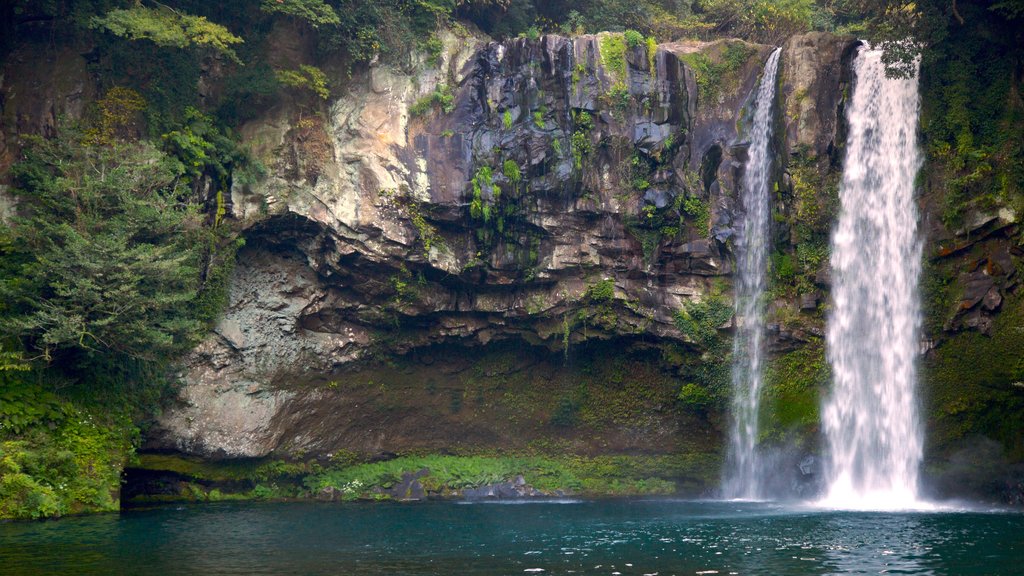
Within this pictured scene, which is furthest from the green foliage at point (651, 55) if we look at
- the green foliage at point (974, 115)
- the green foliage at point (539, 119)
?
the green foliage at point (974, 115)

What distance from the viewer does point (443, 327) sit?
77.2ft

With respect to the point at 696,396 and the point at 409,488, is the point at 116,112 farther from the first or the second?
the point at 696,396

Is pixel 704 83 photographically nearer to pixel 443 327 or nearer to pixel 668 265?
pixel 668 265

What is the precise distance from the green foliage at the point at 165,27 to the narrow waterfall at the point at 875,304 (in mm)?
15391

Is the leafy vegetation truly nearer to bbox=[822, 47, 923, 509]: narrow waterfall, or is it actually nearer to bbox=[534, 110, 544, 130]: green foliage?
bbox=[822, 47, 923, 509]: narrow waterfall

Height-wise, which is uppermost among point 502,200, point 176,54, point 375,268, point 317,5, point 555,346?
point 317,5

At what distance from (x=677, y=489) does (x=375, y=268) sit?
9908 mm

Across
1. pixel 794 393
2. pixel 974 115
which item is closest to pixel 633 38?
pixel 974 115

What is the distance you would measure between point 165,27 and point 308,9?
11.7 feet

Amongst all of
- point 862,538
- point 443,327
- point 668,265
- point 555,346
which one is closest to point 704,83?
point 668,265

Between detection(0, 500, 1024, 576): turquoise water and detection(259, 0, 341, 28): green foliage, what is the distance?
12104 millimetres

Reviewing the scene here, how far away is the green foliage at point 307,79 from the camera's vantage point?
856 inches

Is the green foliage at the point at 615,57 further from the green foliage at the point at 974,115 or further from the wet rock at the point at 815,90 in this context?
the green foliage at the point at 974,115

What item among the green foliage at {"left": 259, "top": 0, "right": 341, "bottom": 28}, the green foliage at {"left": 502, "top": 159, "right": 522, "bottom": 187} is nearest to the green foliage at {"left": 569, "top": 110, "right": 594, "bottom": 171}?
the green foliage at {"left": 502, "top": 159, "right": 522, "bottom": 187}
